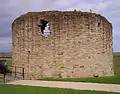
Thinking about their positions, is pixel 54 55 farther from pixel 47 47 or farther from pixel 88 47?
pixel 88 47

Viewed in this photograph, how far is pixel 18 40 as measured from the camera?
902 inches

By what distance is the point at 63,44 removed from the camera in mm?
21281

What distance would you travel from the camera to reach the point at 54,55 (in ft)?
70.1

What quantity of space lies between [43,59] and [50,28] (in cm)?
205

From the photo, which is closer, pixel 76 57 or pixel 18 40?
pixel 76 57

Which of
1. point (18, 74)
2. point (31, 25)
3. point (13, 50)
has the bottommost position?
Result: point (18, 74)

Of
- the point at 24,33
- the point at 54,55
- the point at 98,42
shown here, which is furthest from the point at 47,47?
the point at 98,42

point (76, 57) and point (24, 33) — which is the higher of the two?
point (24, 33)

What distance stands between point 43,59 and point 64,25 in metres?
2.58

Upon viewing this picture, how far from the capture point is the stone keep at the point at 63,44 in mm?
21297

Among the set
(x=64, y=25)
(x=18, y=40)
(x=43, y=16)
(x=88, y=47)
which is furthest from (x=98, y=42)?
(x=18, y=40)

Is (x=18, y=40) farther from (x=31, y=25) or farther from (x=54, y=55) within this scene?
(x=54, y=55)

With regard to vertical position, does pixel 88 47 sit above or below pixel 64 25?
below

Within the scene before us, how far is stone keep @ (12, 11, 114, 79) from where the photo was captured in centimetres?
2130
